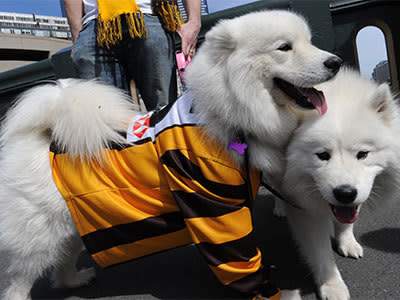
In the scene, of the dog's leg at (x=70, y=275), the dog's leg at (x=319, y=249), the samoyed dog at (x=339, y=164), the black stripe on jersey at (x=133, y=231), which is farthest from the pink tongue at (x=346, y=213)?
the dog's leg at (x=70, y=275)

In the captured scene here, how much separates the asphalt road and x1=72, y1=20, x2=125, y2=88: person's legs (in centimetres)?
135

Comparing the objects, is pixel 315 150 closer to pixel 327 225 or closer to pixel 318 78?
pixel 318 78

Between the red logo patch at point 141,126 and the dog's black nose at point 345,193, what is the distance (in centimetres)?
102

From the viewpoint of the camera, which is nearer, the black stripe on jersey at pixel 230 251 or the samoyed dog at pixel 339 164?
the samoyed dog at pixel 339 164

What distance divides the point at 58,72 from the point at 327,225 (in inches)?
172

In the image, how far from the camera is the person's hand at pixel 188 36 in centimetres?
228

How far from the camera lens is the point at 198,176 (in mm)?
1623

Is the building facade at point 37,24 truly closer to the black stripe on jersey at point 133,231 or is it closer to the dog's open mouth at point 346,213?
the black stripe on jersey at point 133,231

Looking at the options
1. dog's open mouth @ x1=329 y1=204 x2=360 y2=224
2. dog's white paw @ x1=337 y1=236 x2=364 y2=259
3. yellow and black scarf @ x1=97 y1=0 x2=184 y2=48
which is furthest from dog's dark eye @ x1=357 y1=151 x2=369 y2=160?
yellow and black scarf @ x1=97 y1=0 x2=184 y2=48

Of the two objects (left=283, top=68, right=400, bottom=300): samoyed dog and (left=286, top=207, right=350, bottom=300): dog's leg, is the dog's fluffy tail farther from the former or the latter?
(left=286, top=207, right=350, bottom=300): dog's leg

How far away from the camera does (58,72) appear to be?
4.80 meters

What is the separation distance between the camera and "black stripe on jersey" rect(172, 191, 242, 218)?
161 cm

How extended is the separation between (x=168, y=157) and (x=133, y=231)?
50 centimetres

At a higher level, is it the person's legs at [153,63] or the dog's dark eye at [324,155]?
the person's legs at [153,63]
